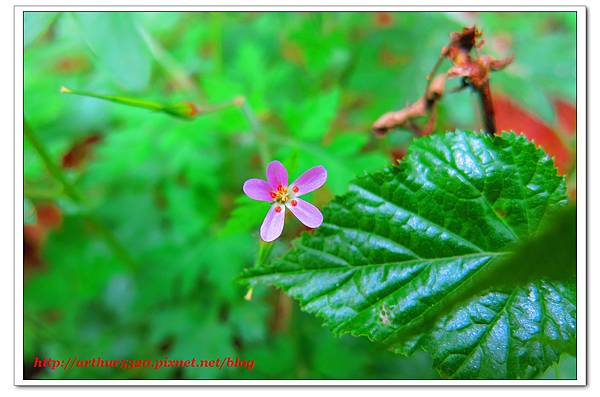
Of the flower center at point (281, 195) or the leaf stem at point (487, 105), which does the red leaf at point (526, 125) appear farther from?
the flower center at point (281, 195)

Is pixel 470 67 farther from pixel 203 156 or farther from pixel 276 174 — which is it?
pixel 203 156

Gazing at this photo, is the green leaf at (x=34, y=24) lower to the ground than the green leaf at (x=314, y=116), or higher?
higher

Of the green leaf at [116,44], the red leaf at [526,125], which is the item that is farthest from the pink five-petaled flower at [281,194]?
the red leaf at [526,125]

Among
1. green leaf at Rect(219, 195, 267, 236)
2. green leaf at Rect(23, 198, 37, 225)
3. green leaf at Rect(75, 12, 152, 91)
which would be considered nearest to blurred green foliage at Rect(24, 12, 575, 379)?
green leaf at Rect(75, 12, 152, 91)

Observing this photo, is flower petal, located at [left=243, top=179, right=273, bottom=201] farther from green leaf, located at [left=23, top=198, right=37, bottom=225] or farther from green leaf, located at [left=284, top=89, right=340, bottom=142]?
green leaf, located at [left=23, top=198, right=37, bottom=225]

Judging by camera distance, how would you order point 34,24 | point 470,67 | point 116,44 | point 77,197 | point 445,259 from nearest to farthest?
point 445,259 < point 470,67 < point 34,24 < point 116,44 < point 77,197

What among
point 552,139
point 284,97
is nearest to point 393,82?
point 284,97

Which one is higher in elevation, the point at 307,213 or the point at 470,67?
the point at 470,67

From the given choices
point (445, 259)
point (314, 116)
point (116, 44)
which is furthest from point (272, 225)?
point (116, 44)

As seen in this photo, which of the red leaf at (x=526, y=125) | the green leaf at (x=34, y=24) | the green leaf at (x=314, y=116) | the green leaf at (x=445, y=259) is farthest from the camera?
the red leaf at (x=526, y=125)
